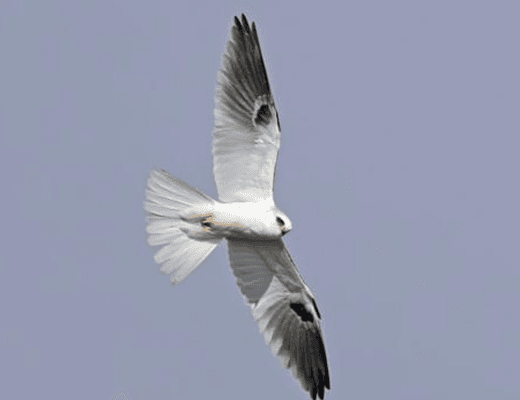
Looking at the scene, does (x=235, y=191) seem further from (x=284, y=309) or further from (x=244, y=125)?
(x=284, y=309)

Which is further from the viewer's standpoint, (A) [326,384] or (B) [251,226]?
(A) [326,384]

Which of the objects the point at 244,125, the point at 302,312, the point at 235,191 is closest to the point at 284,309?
the point at 302,312

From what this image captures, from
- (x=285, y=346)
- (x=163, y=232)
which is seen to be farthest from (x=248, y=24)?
(x=285, y=346)

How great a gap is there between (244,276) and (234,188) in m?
0.95

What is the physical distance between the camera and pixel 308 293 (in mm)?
9766

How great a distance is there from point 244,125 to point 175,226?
1167 mm

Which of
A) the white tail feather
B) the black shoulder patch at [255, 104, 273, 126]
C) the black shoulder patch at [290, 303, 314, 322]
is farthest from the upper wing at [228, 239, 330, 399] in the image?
the black shoulder patch at [255, 104, 273, 126]

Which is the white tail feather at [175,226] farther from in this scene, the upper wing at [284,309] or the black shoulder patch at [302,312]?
the black shoulder patch at [302,312]

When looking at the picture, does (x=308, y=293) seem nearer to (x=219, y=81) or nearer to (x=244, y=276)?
(x=244, y=276)

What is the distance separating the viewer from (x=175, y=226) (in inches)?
368

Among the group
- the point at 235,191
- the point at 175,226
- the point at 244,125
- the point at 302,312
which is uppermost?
the point at 244,125

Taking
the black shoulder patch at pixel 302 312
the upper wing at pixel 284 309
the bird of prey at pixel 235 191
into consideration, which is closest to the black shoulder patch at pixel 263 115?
the bird of prey at pixel 235 191

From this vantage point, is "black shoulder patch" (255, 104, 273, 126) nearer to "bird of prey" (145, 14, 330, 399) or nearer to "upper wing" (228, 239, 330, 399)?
"bird of prey" (145, 14, 330, 399)

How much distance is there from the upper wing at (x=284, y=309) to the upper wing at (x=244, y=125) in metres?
0.60
